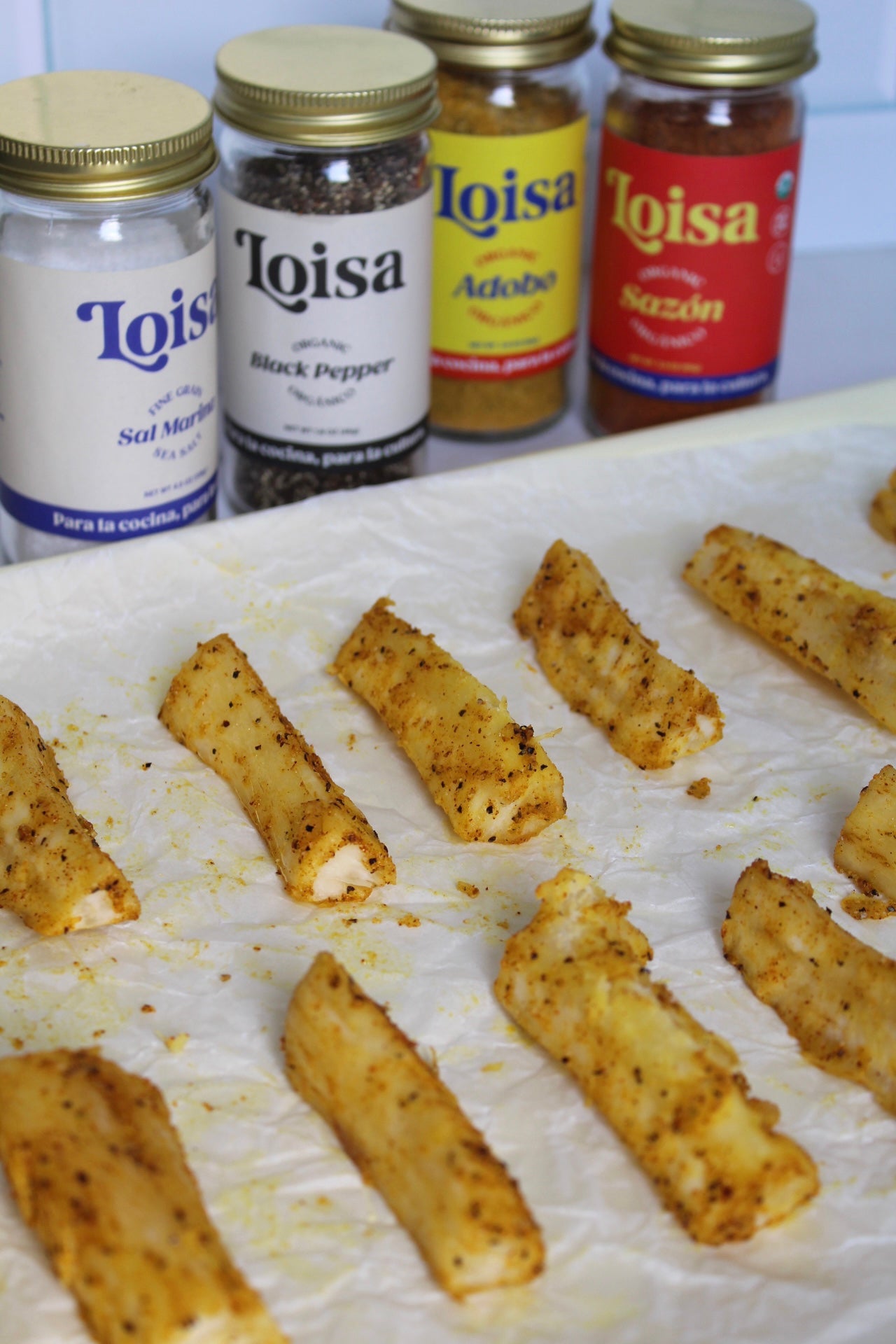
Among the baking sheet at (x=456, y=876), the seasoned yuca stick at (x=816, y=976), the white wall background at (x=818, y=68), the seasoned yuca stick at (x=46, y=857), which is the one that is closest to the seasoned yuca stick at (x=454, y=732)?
the baking sheet at (x=456, y=876)

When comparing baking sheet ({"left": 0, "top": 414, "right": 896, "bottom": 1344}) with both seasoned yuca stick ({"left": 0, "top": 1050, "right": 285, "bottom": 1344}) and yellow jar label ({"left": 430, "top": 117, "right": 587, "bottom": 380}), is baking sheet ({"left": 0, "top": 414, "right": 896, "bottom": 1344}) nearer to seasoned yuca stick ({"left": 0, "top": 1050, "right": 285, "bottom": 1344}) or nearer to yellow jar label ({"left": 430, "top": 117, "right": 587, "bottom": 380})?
seasoned yuca stick ({"left": 0, "top": 1050, "right": 285, "bottom": 1344})

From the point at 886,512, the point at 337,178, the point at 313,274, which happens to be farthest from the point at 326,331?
the point at 886,512

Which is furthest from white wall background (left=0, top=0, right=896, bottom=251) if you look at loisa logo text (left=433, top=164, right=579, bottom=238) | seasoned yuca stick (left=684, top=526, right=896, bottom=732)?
seasoned yuca stick (left=684, top=526, right=896, bottom=732)

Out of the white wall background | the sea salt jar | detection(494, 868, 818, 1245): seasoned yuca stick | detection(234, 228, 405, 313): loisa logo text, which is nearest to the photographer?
detection(494, 868, 818, 1245): seasoned yuca stick

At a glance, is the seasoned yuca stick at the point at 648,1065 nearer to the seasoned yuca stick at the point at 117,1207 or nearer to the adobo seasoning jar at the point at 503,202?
the seasoned yuca stick at the point at 117,1207

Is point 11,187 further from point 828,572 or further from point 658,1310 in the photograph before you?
point 658,1310

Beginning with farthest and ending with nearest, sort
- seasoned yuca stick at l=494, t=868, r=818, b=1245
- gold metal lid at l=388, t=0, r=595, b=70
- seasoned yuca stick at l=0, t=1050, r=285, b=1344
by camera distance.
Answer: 1. gold metal lid at l=388, t=0, r=595, b=70
2. seasoned yuca stick at l=494, t=868, r=818, b=1245
3. seasoned yuca stick at l=0, t=1050, r=285, b=1344
